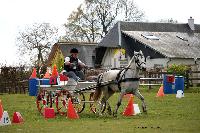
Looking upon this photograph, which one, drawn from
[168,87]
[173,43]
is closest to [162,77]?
[168,87]

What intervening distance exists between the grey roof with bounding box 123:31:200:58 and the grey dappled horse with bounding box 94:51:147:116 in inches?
1494

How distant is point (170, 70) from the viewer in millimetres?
40719

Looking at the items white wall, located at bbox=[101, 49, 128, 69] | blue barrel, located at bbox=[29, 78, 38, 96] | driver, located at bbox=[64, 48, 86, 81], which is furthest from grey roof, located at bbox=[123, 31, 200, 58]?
driver, located at bbox=[64, 48, 86, 81]

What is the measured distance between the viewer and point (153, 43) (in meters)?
58.3

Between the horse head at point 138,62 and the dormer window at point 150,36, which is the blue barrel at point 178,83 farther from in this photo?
the dormer window at point 150,36

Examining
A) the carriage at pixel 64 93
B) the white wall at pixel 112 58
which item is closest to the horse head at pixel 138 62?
the carriage at pixel 64 93

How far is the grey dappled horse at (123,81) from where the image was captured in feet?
54.9

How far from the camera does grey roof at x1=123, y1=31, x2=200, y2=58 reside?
56.6 meters

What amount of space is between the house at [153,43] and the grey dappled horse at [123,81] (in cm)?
3793

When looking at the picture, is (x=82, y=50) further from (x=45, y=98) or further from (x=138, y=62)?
(x=138, y=62)

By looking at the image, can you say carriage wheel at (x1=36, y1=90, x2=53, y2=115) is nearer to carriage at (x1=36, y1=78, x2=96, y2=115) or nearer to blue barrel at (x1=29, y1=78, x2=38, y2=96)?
carriage at (x1=36, y1=78, x2=96, y2=115)

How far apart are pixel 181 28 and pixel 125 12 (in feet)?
50.7

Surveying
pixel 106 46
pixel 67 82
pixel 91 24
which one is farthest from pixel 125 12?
pixel 67 82

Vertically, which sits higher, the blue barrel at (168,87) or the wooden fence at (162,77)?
the wooden fence at (162,77)
